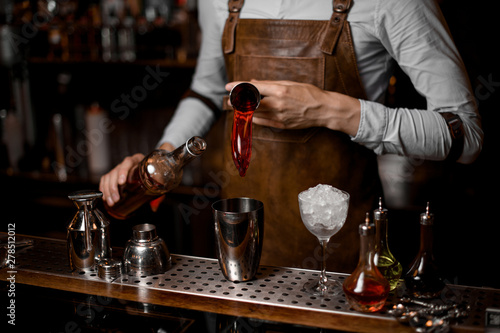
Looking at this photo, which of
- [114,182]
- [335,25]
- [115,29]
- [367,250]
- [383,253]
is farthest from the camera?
[115,29]

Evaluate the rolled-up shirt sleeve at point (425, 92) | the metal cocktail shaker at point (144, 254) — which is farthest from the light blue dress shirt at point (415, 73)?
the metal cocktail shaker at point (144, 254)

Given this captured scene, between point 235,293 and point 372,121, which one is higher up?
point 372,121

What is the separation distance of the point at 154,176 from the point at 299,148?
1.78ft

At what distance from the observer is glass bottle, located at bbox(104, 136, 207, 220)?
4.16ft

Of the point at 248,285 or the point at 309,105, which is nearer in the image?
the point at 248,285

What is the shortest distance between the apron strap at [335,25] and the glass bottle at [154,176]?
561mm

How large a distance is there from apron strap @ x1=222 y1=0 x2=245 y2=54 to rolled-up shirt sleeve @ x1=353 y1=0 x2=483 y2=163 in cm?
48

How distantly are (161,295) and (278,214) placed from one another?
684 mm

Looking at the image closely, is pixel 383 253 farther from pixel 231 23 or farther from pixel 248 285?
pixel 231 23

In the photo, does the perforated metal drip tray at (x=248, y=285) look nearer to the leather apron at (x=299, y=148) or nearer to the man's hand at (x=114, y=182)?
the man's hand at (x=114, y=182)

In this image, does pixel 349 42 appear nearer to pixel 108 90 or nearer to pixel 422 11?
pixel 422 11

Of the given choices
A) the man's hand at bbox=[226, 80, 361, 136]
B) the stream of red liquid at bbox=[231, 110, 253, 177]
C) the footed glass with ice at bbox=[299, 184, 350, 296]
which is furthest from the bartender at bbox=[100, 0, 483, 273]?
the footed glass with ice at bbox=[299, 184, 350, 296]

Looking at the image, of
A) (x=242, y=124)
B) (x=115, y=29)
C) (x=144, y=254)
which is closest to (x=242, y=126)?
(x=242, y=124)

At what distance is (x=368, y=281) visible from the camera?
1032 millimetres
